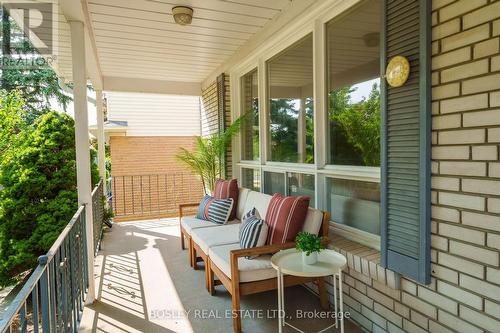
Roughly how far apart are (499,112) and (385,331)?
1.50m

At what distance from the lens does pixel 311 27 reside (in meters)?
2.87

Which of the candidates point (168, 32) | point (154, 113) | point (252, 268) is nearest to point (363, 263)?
point (252, 268)

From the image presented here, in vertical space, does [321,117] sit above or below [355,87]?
below

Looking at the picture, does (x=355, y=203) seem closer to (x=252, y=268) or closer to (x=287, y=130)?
(x=252, y=268)

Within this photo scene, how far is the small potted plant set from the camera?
2.00 metres

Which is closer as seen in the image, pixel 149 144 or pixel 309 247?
pixel 309 247

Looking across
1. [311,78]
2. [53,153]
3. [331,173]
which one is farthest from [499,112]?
[53,153]

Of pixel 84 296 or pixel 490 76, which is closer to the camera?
pixel 490 76

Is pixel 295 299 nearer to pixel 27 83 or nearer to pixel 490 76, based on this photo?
pixel 490 76

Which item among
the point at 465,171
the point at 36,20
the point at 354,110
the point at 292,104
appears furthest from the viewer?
the point at 292,104

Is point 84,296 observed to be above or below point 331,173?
below

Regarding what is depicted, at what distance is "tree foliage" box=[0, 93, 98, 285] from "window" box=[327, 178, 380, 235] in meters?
2.91

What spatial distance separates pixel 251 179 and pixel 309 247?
2567 mm

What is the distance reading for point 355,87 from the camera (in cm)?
243
